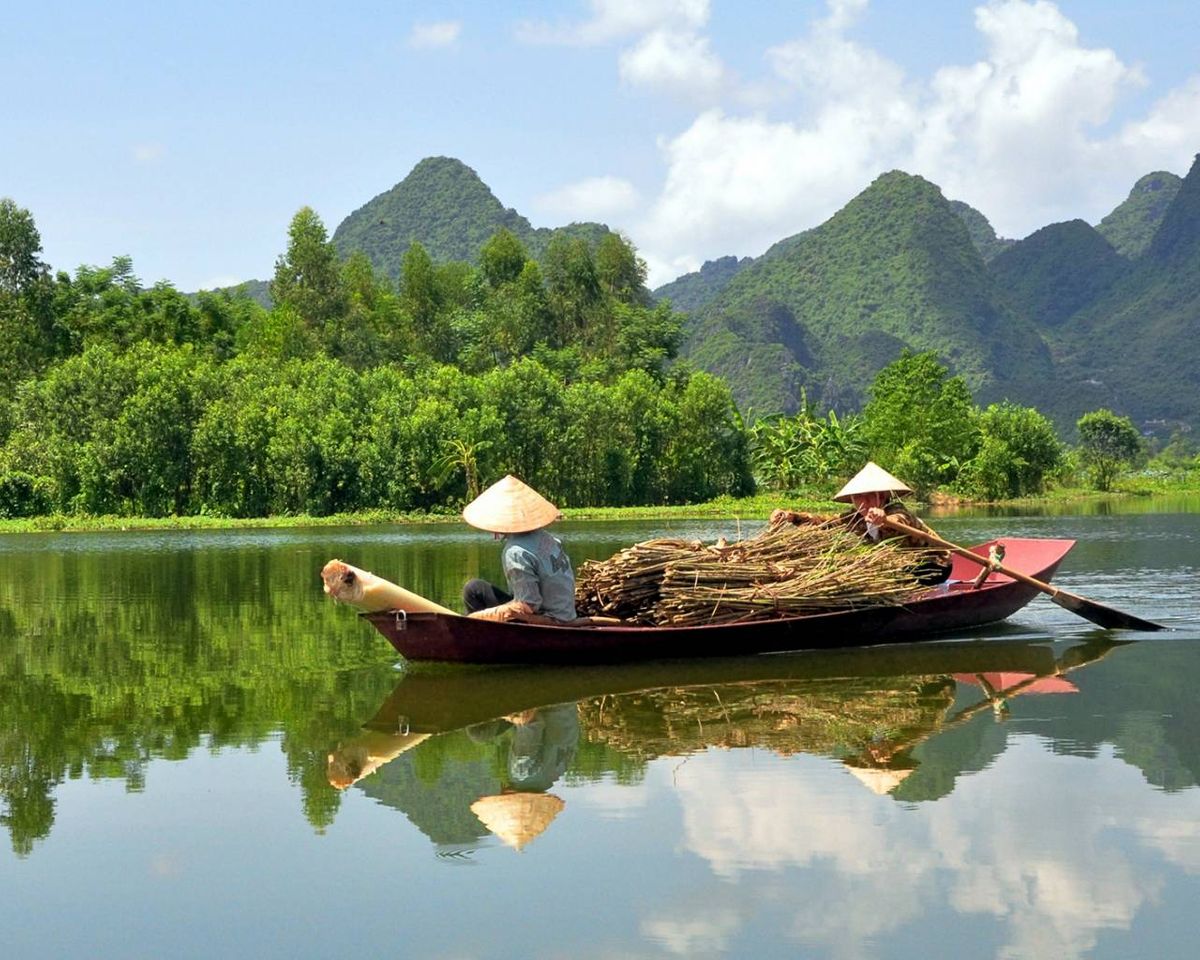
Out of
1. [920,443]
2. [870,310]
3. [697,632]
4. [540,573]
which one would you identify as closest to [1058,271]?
[870,310]

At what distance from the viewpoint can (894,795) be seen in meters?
6.68

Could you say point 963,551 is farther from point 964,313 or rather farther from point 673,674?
point 964,313

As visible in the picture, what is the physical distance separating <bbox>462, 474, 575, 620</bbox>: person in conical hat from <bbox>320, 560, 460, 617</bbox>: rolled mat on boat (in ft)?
1.49

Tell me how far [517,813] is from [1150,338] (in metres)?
146

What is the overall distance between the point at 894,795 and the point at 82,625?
10578mm

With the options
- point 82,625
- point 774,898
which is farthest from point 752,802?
point 82,625

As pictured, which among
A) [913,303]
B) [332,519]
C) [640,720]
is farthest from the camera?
[913,303]

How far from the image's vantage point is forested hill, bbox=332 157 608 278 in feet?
419

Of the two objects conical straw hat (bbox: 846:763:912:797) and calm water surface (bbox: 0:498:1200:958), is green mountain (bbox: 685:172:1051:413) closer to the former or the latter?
calm water surface (bbox: 0:498:1200:958)

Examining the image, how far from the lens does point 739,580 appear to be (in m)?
11.4

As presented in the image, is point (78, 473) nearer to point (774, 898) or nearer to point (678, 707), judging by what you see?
point (678, 707)

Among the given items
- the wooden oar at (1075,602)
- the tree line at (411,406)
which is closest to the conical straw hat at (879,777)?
the wooden oar at (1075,602)

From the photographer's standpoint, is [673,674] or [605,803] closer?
[605,803]

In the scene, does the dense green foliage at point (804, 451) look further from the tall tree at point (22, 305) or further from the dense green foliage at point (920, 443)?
the tall tree at point (22, 305)
